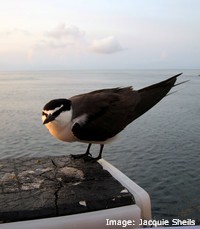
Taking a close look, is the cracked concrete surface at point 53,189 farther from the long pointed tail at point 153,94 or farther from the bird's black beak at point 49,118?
the long pointed tail at point 153,94

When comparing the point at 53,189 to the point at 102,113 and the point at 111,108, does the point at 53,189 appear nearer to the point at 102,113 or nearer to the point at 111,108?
the point at 102,113

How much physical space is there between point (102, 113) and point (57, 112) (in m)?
0.85

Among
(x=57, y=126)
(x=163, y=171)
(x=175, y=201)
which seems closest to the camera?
(x=57, y=126)

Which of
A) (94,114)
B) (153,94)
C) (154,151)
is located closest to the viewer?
(94,114)

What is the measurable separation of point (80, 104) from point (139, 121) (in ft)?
77.0

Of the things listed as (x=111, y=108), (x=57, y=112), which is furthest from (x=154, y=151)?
(x=57, y=112)

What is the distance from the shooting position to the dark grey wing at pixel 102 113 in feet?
19.5

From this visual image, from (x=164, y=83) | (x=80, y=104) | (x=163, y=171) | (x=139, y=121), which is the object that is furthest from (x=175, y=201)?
(x=139, y=121)

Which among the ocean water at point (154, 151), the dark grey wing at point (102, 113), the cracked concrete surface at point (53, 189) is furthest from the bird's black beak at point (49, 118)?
the ocean water at point (154, 151)

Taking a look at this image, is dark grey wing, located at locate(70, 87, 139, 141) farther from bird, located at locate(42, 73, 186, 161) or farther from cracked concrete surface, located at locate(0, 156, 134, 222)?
cracked concrete surface, located at locate(0, 156, 134, 222)

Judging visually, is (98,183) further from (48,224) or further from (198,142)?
(198,142)

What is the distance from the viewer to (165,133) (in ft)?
79.9

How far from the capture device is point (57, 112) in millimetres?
5719

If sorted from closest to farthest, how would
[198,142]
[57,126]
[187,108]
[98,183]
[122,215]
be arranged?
[122,215], [98,183], [57,126], [198,142], [187,108]
